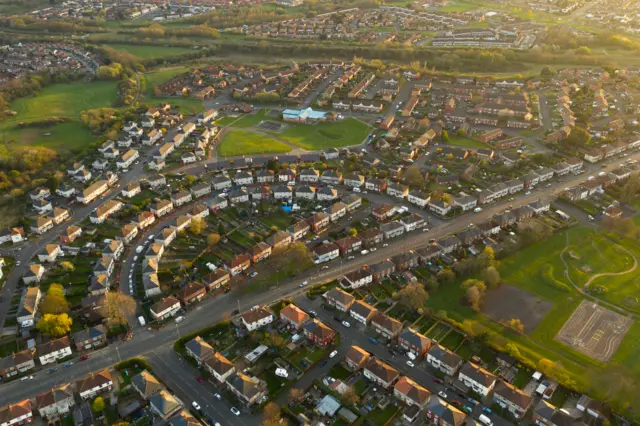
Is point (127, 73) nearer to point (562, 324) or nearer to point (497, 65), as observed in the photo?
point (497, 65)

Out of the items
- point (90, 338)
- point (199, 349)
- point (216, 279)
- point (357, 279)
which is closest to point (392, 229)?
point (357, 279)

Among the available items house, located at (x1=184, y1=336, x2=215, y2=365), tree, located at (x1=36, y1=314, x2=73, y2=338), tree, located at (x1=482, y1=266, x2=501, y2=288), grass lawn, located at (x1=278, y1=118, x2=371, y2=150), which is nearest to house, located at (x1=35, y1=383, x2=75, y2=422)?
tree, located at (x1=36, y1=314, x2=73, y2=338)

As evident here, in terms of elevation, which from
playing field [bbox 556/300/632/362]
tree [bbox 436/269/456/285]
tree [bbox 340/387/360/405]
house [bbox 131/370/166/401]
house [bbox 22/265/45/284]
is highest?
tree [bbox 436/269/456/285]

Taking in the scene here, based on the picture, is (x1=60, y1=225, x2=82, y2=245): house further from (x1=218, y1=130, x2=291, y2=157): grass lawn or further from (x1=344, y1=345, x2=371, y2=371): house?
(x1=344, y1=345, x2=371, y2=371): house

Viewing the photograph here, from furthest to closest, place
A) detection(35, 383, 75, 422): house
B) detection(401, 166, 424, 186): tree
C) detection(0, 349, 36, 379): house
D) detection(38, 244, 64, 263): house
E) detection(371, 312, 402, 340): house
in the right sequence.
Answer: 1. detection(401, 166, 424, 186): tree
2. detection(38, 244, 64, 263): house
3. detection(371, 312, 402, 340): house
4. detection(0, 349, 36, 379): house
5. detection(35, 383, 75, 422): house

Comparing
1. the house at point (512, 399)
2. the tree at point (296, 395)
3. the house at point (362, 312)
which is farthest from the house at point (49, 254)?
Answer: the house at point (512, 399)

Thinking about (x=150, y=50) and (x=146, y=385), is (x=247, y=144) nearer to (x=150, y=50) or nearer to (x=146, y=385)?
(x=146, y=385)

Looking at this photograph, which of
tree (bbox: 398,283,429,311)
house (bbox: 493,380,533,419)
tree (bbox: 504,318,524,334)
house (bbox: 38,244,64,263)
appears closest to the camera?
house (bbox: 493,380,533,419)
